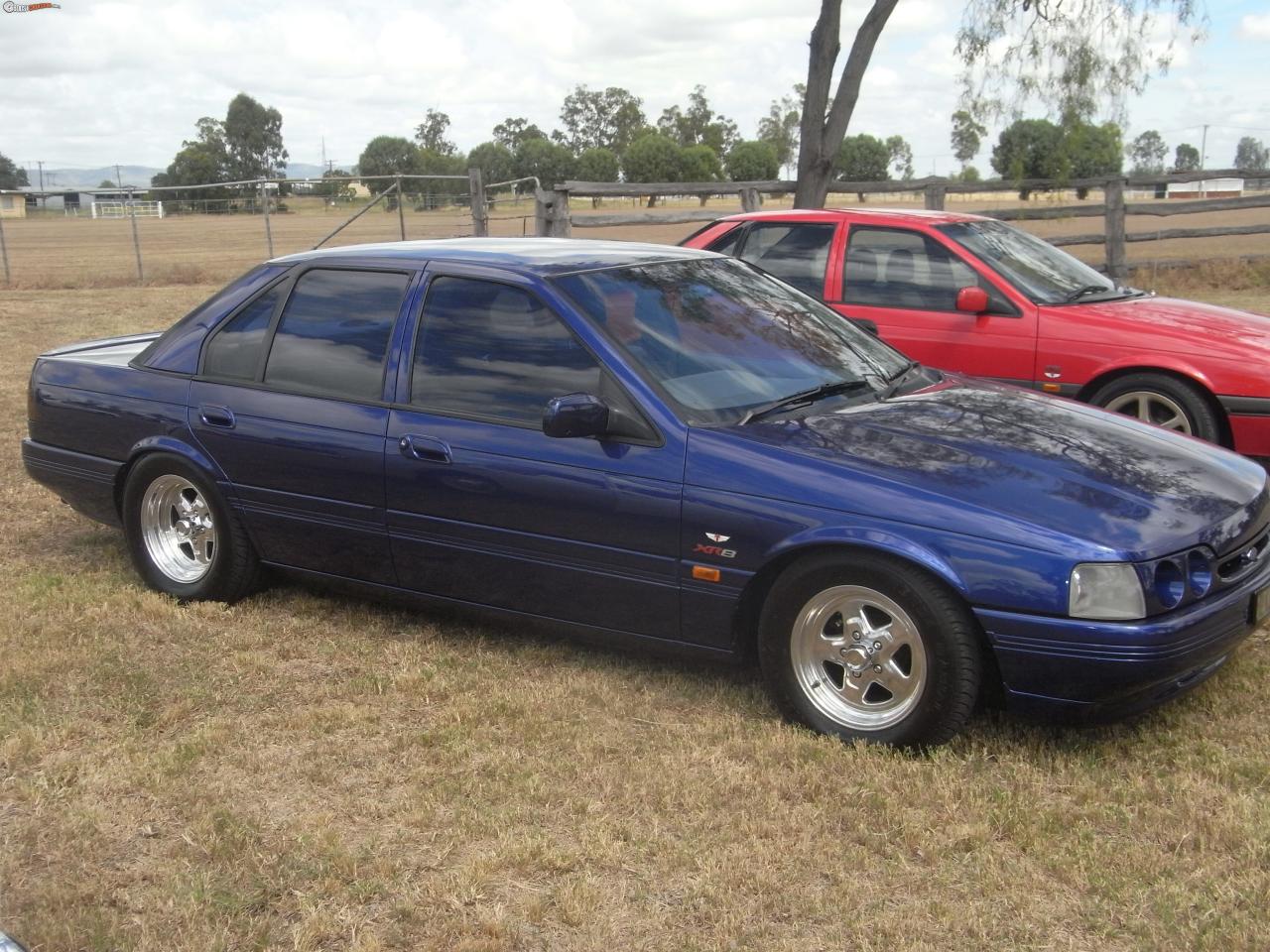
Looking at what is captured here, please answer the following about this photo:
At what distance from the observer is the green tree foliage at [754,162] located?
9050 cm

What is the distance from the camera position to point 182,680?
466 cm

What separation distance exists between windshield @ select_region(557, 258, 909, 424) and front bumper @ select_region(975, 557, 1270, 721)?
117 centimetres

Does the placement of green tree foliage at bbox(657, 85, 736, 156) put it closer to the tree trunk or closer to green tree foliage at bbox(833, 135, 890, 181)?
green tree foliage at bbox(833, 135, 890, 181)

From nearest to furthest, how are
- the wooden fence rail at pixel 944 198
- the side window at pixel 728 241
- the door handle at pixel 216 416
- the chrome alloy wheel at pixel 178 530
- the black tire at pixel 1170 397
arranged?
1. the door handle at pixel 216 416
2. the chrome alloy wheel at pixel 178 530
3. the black tire at pixel 1170 397
4. the side window at pixel 728 241
5. the wooden fence rail at pixel 944 198

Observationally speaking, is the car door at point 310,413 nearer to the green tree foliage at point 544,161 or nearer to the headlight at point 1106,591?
the headlight at point 1106,591

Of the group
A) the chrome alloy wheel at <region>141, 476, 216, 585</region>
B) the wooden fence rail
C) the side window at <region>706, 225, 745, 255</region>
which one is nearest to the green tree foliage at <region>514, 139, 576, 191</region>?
the wooden fence rail

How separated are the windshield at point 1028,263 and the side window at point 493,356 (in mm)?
3893

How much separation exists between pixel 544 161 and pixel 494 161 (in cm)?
347

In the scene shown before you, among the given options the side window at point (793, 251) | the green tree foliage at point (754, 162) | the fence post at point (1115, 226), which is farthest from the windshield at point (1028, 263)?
the green tree foliage at point (754, 162)

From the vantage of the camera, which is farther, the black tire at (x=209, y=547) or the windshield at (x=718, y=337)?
the black tire at (x=209, y=547)

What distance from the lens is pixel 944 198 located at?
17.2 m

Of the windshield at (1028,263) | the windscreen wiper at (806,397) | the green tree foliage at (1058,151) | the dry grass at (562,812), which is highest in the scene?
the green tree foliage at (1058,151)

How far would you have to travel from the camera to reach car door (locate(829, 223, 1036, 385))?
7.34 meters

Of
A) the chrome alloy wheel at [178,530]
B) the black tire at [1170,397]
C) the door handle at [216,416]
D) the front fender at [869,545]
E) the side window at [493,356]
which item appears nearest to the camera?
the front fender at [869,545]
